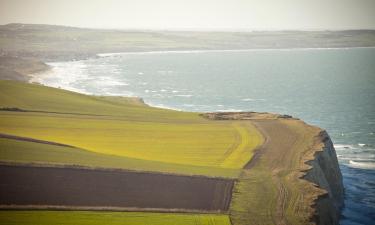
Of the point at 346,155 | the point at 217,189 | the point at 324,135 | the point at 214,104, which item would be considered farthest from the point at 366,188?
the point at 214,104

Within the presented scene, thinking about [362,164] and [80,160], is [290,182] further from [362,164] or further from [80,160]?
[362,164]

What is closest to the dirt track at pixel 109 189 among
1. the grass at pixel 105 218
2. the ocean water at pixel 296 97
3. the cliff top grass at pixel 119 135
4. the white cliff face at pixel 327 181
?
the grass at pixel 105 218

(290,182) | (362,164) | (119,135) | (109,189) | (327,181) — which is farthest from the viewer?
(362,164)

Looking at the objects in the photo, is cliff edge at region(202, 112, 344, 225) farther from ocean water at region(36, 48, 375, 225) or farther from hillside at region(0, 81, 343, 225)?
ocean water at region(36, 48, 375, 225)

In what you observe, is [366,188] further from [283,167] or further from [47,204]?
[47,204]

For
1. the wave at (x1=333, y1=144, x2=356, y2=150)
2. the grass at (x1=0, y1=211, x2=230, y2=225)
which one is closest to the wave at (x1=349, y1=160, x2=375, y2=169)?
the wave at (x1=333, y1=144, x2=356, y2=150)

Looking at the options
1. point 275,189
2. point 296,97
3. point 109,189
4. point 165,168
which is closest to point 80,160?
point 109,189
